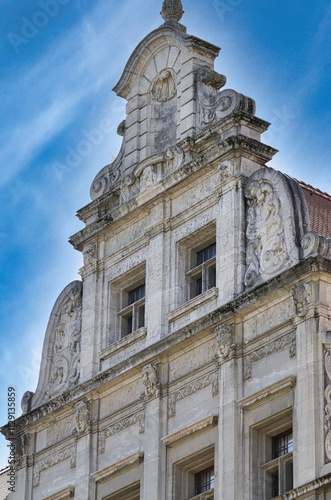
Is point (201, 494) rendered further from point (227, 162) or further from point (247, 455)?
point (227, 162)

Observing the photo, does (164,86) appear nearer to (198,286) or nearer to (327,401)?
(198,286)

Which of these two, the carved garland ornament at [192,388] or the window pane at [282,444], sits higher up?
the carved garland ornament at [192,388]

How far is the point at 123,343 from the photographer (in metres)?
43.8

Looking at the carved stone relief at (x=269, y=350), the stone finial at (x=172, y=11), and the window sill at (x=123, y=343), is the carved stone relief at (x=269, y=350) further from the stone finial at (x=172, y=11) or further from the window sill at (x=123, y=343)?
the stone finial at (x=172, y=11)

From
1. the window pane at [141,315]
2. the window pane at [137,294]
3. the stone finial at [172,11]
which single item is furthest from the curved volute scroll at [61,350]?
the stone finial at [172,11]

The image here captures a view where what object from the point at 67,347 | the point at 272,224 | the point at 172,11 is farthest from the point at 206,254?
the point at 172,11

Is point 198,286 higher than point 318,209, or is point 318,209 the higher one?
point 318,209

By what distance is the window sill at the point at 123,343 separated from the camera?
142 ft

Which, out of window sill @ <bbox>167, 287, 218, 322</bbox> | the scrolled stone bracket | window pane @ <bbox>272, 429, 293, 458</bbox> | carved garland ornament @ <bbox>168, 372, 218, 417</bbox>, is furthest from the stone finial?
window pane @ <bbox>272, 429, 293, 458</bbox>

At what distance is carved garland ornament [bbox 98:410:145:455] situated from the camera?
42156 millimetres

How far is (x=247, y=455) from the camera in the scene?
127 feet

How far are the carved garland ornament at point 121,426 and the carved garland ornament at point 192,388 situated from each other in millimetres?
1034

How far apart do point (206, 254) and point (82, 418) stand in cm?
503

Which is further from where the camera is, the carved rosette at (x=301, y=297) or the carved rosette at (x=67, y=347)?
the carved rosette at (x=67, y=347)
